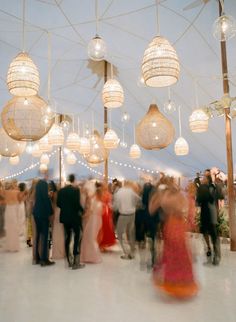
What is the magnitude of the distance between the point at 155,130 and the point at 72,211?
6.49 ft

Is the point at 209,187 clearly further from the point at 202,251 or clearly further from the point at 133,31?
the point at 133,31

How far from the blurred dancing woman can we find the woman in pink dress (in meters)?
1.70

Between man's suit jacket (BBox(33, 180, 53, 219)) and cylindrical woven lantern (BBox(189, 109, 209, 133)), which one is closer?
man's suit jacket (BBox(33, 180, 53, 219))

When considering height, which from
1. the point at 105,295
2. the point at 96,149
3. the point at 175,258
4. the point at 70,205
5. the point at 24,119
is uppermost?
the point at 96,149

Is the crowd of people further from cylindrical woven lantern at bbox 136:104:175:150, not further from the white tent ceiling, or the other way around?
the white tent ceiling

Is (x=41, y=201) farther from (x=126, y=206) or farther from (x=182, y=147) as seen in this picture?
(x=182, y=147)

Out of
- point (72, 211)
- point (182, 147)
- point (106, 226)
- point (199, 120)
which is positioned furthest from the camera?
point (182, 147)

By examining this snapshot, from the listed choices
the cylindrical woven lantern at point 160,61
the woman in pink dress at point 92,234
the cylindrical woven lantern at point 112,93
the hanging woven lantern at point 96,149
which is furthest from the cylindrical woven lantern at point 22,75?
the hanging woven lantern at point 96,149

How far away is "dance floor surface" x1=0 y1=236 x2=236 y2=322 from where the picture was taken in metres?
2.85

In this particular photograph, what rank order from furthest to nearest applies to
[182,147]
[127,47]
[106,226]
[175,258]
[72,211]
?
[182,147] → [127,47] → [106,226] → [72,211] → [175,258]

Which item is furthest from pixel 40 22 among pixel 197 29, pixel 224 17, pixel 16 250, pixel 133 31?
pixel 16 250

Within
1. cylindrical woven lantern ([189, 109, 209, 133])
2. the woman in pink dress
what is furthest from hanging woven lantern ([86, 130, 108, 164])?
cylindrical woven lantern ([189, 109, 209, 133])

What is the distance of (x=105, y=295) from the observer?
343 cm

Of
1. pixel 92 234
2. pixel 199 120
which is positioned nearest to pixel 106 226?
pixel 92 234
